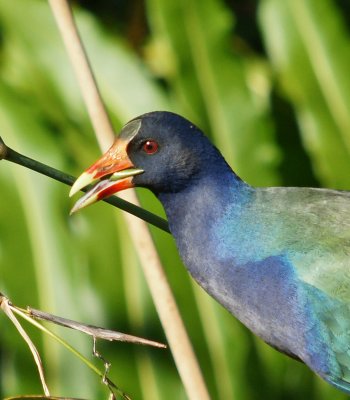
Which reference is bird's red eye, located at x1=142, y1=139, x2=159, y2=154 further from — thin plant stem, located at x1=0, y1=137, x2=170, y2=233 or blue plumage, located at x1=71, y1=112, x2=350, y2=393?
thin plant stem, located at x1=0, y1=137, x2=170, y2=233

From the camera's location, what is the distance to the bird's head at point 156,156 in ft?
5.74

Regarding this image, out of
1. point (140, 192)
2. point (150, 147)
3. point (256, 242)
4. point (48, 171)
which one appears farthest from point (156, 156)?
point (140, 192)

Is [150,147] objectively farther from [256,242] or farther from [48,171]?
[48,171]

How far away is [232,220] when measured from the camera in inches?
70.7

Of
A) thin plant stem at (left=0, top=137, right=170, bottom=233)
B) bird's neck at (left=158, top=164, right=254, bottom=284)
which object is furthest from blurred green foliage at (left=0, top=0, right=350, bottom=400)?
thin plant stem at (left=0, top=137, right=170, bottom=233)

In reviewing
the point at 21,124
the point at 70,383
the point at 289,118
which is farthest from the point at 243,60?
the point at 70,383

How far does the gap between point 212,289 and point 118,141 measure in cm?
33

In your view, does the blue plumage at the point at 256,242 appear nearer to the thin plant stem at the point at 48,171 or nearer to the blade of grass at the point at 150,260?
the blade of grass at the point at 150,260

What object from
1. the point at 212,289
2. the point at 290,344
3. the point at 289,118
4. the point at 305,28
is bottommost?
the point at 290,344

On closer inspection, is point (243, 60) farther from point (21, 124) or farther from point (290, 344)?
point (290, 344)

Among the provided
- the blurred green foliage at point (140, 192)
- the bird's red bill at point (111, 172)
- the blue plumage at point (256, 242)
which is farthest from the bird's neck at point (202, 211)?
the blurred green foliage at point (140, 192)

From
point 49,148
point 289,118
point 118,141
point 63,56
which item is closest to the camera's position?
point 118,141

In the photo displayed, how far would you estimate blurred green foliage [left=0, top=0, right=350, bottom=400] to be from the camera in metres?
2.71

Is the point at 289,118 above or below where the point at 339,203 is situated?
above
